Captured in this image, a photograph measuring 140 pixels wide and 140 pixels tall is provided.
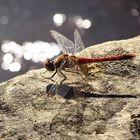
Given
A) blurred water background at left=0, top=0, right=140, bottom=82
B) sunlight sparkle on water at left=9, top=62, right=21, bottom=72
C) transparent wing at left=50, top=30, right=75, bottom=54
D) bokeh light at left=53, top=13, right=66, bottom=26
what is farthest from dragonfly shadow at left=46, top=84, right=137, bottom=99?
bokeh light at left=53, top=13, right=66, bottom=26

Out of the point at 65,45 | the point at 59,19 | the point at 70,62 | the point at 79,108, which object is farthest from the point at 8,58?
the point at 79,108

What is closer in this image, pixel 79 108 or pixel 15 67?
pixel 79 108

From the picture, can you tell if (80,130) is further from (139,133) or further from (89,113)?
(139,133)

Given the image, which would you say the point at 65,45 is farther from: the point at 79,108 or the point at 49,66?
the point at 79,108

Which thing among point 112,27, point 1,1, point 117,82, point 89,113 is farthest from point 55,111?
point 1,1

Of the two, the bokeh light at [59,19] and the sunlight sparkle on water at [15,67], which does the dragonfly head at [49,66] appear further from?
the bokeh light at [59,19]

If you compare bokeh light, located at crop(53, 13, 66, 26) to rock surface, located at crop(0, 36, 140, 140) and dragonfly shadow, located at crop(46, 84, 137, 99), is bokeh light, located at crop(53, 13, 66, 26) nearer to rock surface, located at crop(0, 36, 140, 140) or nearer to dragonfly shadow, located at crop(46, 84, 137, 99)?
rock surface, located at crop(0, 36, 140, 140)
